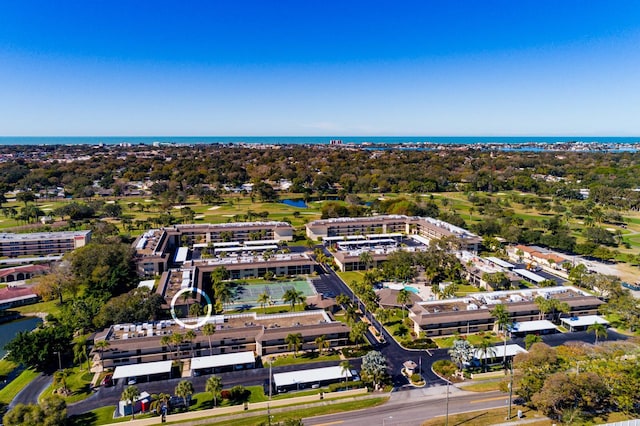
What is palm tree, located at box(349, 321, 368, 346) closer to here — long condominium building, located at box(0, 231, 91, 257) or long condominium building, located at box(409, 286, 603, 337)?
long condominium building, located at box(409, 286, 603, 337)

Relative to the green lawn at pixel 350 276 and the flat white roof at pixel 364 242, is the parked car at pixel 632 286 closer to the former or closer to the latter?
the flat white roof at pixel 364 242

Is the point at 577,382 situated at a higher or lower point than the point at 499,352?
higher

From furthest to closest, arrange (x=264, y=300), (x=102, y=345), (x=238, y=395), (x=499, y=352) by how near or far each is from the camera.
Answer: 1. (x=264, y=300)
2. (x=499, y=352)
3. (x=102, y=345)
4. (x=238, y=395)

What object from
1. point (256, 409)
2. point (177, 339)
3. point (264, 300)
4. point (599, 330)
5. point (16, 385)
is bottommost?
point (16, 385)

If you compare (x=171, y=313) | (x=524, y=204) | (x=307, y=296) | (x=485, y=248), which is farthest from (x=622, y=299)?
(x=524, y=204)

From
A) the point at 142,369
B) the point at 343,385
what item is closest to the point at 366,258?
the point at 343,385

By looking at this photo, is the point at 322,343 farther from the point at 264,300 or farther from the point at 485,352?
the point at 485,352
